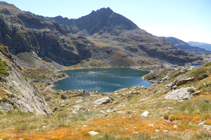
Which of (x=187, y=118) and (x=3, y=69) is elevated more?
(x=3, y=69)

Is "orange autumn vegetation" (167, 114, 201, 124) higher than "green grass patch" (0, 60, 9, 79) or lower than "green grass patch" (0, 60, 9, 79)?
lower

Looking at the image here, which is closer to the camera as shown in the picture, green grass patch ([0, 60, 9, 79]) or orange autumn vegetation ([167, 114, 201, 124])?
orange autumn vegetation ([167, 114, 201, 124])

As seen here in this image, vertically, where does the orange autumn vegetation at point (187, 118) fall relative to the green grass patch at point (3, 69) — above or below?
below

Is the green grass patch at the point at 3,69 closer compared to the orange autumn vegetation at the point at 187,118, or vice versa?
the orange autumn vegetation at the point at 187,118

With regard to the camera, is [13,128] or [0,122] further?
[0,122]

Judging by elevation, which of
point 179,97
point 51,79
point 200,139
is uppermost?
point 200,139

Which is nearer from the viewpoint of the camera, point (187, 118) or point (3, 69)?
point (187, 118)

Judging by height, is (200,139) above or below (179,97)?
above

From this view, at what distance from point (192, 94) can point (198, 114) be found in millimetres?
9918

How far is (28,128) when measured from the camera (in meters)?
12.1

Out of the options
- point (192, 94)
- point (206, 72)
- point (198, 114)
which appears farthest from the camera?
point (206, 72)

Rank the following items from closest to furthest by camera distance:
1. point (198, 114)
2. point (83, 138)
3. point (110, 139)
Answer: point (110, 139) < point (83, 138) < point (198, 114)

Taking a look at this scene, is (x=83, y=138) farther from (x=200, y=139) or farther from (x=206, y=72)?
(x=206, y=72)

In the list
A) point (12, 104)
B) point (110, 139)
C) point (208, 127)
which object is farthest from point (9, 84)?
point (208, 127)
